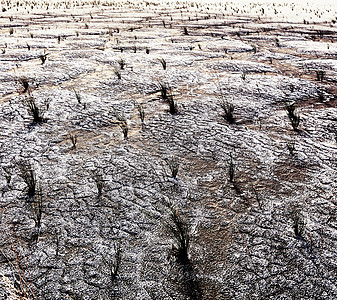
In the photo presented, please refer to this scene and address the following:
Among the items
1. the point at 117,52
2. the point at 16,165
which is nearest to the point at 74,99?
the point at 16,165

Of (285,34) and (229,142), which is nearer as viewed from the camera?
(229,142)

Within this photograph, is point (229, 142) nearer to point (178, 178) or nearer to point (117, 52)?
point (178, 178)

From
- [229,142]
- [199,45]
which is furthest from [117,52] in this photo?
[229,142]

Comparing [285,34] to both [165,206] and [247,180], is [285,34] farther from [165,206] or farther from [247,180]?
[165,206]

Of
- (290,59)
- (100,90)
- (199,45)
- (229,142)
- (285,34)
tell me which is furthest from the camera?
(285,34)

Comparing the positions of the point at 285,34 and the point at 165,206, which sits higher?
the point at 285,34

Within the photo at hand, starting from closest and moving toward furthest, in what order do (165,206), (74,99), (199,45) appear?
1. (165,206)
2. (74,99)
3. (199,45)
